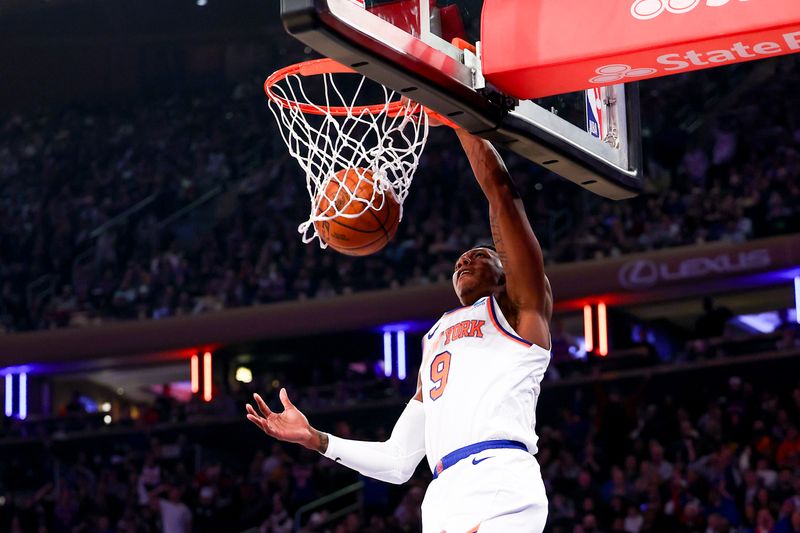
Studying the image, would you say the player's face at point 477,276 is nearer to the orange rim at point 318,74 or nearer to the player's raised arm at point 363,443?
the player's raised arm at point 363,443

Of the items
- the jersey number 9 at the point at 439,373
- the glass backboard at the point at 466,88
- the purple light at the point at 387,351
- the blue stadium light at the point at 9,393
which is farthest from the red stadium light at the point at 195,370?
the jersey number 9 at the point at 439,373

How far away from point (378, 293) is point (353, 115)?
34.5 ft

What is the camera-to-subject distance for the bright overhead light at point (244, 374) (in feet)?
56.2

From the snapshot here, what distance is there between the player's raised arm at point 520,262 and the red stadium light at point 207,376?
42.2 ft

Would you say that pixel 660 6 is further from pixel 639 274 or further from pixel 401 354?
pixel 401 354

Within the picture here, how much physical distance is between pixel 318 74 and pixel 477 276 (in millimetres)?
1096

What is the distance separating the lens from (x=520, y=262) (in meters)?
3.79

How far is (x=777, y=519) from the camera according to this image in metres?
10.2

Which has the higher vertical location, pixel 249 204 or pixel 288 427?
pixel 249 204

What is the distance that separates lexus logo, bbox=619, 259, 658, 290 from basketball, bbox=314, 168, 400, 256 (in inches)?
385

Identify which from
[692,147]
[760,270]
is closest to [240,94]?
[692,147]

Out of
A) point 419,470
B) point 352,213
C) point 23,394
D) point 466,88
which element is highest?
point 466,88

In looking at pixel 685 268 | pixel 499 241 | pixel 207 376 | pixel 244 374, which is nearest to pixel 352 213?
pixel 499 241

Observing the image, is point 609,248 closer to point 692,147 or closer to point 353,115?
point 692,147
